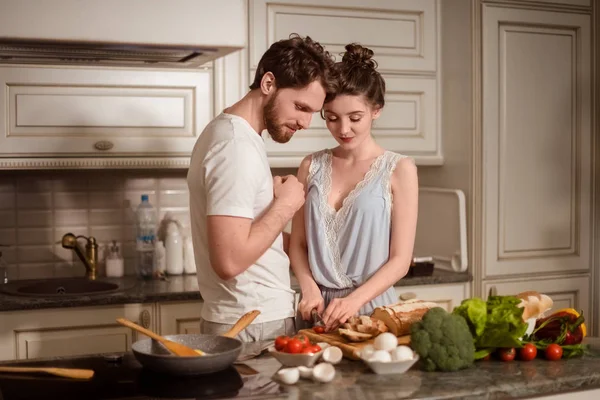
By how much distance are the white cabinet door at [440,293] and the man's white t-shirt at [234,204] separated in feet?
4.16

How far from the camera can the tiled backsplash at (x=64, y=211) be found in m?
3.55

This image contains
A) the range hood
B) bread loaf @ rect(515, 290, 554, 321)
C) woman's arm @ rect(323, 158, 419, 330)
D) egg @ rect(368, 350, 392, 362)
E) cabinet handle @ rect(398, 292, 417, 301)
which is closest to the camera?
egg @ rect(368, 350, 392, 362)

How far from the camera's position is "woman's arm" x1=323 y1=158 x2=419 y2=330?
2.39m

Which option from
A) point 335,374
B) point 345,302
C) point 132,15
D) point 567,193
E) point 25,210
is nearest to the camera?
point 335,374

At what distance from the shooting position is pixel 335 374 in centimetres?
186

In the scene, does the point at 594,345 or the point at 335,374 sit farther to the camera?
the point at 594,345

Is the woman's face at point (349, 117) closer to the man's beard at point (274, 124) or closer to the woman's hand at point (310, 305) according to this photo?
the man's beard at point (274, 124)

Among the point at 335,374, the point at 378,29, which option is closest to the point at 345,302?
the point at 335,374

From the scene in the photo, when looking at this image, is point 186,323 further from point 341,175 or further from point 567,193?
point 567,193

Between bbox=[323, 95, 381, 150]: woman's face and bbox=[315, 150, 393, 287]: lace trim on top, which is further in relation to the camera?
bbox=[315, 150, 393, 287]: lace trim on top

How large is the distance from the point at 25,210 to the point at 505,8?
223 centimetres

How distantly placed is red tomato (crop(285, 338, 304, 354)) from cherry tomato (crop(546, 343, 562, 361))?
597 millimetres

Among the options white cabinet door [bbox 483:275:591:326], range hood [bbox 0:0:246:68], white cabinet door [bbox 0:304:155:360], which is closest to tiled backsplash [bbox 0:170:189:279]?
white cabinet door [bbox 0:304:155:360]

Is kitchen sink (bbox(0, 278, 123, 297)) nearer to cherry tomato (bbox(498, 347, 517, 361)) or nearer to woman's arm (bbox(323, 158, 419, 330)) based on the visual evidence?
woman's arm (bbox(323, 158, 419, 330))
